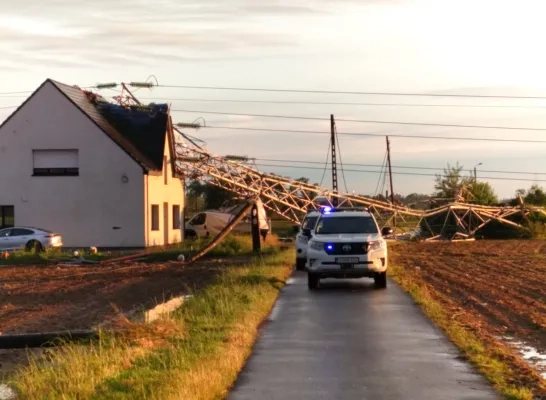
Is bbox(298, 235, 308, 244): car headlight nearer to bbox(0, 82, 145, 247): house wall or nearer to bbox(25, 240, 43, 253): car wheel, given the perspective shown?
bbox(25, 240, 43, 253): car wheel

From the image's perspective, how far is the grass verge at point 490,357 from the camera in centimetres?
910

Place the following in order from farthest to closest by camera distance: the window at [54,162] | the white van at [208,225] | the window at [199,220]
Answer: the window at [199,220] < the white van at [208,225] < the window at [54,162]

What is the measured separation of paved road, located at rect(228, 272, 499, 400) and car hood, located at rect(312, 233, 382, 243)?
129 inches

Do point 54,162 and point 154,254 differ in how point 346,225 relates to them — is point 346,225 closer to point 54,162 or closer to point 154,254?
point 154,254

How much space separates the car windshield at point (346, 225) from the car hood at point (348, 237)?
430 millimetres

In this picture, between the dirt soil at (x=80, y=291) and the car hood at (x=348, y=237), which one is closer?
the dirt soil at (x=80, y=291)

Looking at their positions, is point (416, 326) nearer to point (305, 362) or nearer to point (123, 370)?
point (305, 362)

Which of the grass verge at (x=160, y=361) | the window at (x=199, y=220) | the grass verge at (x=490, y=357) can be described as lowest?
the grass verge at (x=490, y=357)

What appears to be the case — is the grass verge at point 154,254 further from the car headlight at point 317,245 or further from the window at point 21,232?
the car headlight at point 317,245

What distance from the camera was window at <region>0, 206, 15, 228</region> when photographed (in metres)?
44.5

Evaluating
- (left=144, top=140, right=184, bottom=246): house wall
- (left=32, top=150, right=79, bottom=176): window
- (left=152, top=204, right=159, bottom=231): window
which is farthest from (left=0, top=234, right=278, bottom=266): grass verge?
(left=32, top=150, right=79, bottom=176): window

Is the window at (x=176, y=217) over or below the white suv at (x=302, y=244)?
over

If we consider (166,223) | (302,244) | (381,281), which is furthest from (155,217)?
(381,281)

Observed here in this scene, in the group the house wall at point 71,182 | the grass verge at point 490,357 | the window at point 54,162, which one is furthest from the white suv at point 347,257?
the window at point 54,162
